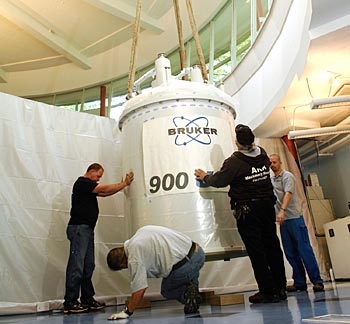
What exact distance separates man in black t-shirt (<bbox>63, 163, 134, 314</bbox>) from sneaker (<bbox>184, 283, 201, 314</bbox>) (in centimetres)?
110

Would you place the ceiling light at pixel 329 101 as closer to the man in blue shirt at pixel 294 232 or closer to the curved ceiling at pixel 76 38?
the man in blue shirt at pixel 294 232

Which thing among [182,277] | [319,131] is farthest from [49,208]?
[319,131]

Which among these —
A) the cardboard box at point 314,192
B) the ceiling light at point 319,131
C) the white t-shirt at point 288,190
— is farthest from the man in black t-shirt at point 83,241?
the cardboard box at point 314,192

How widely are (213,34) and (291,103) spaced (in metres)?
3.53

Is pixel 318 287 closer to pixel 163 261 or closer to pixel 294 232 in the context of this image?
pixel 294 232

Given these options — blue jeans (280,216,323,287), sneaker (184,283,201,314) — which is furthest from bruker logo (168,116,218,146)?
blue jeans (280,216,323,287)

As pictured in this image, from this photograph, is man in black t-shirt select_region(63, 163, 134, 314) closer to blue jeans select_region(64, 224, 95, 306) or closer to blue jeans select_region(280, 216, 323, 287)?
blue jeans select_region(64, 224, 95, 306)

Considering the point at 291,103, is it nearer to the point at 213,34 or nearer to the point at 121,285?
the point at 121,285

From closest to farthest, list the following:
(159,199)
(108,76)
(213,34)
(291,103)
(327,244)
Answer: (159,199), (291,103), (327,244), (213,34), (108,76)

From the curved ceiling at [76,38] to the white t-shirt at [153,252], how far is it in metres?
5.71

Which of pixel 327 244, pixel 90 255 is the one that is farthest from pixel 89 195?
pixel 327 244

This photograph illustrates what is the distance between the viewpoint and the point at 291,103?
14.5ft

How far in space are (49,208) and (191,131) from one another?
172 cm

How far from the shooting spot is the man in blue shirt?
3394mm
